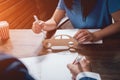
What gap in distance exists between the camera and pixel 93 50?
1.07 metres

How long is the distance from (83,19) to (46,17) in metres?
0.83

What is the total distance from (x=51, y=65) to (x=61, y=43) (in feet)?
0.65

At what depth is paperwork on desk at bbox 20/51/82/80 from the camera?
887mm

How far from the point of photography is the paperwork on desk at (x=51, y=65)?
34.9 inches

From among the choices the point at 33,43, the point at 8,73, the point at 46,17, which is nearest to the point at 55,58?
the point at 33,43

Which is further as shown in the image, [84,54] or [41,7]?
[41,7]

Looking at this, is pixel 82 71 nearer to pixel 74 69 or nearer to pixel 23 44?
pixel 74 69

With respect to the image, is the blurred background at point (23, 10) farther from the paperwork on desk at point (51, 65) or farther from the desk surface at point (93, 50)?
the paperwork on desk at point (51, 65)

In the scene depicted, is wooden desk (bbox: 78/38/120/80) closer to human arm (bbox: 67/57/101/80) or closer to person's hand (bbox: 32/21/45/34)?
human arm (bbox: 67/57/101/80)

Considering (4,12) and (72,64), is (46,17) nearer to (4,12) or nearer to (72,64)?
(4,12)

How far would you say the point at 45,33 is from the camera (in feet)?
4.32

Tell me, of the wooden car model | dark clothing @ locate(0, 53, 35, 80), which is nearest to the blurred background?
the wooden car model

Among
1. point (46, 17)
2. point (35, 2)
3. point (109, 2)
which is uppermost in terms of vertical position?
point (109, 2)

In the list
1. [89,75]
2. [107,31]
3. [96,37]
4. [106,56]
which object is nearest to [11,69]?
[89,75]
